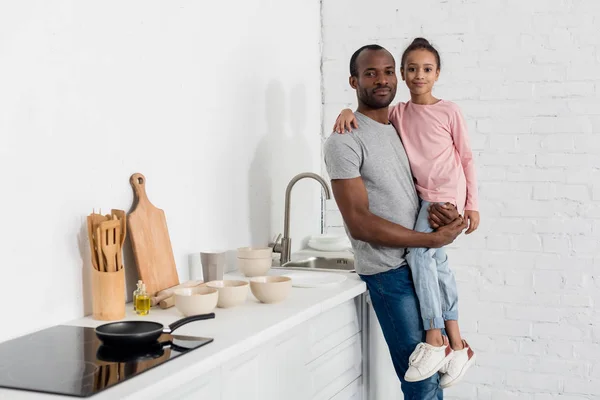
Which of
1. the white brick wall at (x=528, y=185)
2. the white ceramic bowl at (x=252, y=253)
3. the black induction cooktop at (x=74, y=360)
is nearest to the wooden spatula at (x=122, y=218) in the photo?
the black induction cooktop at (x=74, y=360)

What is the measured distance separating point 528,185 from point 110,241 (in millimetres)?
2122

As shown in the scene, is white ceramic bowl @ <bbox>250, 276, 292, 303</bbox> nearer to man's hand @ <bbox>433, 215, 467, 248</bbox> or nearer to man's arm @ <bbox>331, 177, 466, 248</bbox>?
man's arm @ <bbox>331, 177, 466, 248</bbox>

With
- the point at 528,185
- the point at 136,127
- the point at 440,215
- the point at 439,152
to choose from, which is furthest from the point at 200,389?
the point at 528,185

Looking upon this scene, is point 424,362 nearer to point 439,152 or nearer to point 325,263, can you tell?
point 439,152

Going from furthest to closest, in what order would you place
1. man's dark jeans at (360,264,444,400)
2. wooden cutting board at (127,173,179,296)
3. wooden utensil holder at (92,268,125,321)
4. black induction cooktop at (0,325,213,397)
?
man's dark jeans at (360,264,444,400) → wooden cutting board at (127,173,179,296) → wooden utensil holder at (92,268,125,321) → black induction cooktop at (0,325,213,397)

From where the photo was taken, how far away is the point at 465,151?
274 cm

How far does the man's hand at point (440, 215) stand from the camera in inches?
102

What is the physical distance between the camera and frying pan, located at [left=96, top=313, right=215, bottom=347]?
69.4 inches

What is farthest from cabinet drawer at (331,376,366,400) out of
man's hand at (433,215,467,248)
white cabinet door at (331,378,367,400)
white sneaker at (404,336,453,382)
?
man's hand at (433,215,467,248)

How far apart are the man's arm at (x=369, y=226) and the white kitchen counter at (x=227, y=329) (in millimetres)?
237

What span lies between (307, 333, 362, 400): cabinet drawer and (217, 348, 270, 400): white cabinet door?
37 cm

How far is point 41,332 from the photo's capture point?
1927 millimetres

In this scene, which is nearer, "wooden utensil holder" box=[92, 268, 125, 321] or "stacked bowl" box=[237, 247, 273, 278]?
"wooden utensil holder" box=[92, 268, 125, 321]

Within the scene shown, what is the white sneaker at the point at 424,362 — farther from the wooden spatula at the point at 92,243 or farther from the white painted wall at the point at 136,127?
the wooden spatula at the point at 92,243
